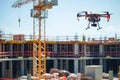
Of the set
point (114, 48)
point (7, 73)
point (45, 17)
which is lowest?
point (7, 73)

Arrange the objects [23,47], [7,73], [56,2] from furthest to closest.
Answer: [23,47]
[7,73]
[56,2]

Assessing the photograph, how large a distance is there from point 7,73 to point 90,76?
1549 cm

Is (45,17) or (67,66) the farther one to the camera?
(67,66)

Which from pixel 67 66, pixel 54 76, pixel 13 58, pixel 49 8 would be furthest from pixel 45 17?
pixel 67 66

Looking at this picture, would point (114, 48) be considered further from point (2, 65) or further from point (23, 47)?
point (2, 65)

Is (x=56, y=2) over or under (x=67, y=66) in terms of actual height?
over

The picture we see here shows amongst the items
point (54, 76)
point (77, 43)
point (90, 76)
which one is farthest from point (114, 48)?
point (54, 76)

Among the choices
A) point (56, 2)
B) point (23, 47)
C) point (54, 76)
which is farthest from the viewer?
point (23, 47)

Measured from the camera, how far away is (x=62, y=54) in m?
59.9

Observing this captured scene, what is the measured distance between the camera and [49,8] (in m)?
45.5

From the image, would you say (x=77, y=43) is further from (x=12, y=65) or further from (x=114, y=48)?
(x=12, y=65)

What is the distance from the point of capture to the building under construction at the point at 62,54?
2206 inches

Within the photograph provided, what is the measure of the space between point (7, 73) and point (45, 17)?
48.5ft

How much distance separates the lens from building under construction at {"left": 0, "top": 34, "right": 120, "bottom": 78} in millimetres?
56031
